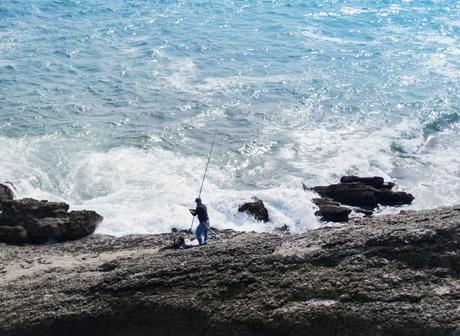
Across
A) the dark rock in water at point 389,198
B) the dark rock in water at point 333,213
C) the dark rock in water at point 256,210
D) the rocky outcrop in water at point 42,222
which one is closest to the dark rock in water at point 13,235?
the rocky outcrop in water at point 42,222

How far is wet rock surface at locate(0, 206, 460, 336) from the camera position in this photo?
11273 millimetres

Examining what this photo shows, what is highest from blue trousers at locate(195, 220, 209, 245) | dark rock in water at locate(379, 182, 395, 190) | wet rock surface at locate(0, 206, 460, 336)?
wet rock surface at locate(0, 206, 460, 336)

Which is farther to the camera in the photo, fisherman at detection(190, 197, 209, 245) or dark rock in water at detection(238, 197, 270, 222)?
dark rock in water at detection(238, 197, 270, 222)

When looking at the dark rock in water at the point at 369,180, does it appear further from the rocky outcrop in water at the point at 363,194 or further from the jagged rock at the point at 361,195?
the jagged rock at the point at 361,195

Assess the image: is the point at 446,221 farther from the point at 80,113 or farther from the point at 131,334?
the point at 80,113

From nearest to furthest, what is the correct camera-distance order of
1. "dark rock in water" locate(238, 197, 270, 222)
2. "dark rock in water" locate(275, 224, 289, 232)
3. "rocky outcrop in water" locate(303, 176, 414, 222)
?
"dark rock in water" locate(275, 224, 289, 232)
"dark rock in water" locate(238, 197, 270, 222)
"rocky outcrop in water" locate(303, 176, 414, 222)

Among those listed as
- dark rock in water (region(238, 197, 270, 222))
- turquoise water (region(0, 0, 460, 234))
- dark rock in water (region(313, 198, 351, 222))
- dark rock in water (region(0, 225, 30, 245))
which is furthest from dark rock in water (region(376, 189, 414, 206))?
dark rock in water (region(0, 225, 30, 245))

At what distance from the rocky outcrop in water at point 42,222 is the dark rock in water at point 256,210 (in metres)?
6.24

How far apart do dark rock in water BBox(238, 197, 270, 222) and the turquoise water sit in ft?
1.66

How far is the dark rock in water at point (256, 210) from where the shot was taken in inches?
996

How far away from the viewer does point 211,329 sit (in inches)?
475

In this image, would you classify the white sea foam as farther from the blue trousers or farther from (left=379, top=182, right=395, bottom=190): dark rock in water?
the blue trousers

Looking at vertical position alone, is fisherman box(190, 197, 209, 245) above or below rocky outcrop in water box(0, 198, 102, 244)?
above

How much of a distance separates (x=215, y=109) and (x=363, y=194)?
15.2m
